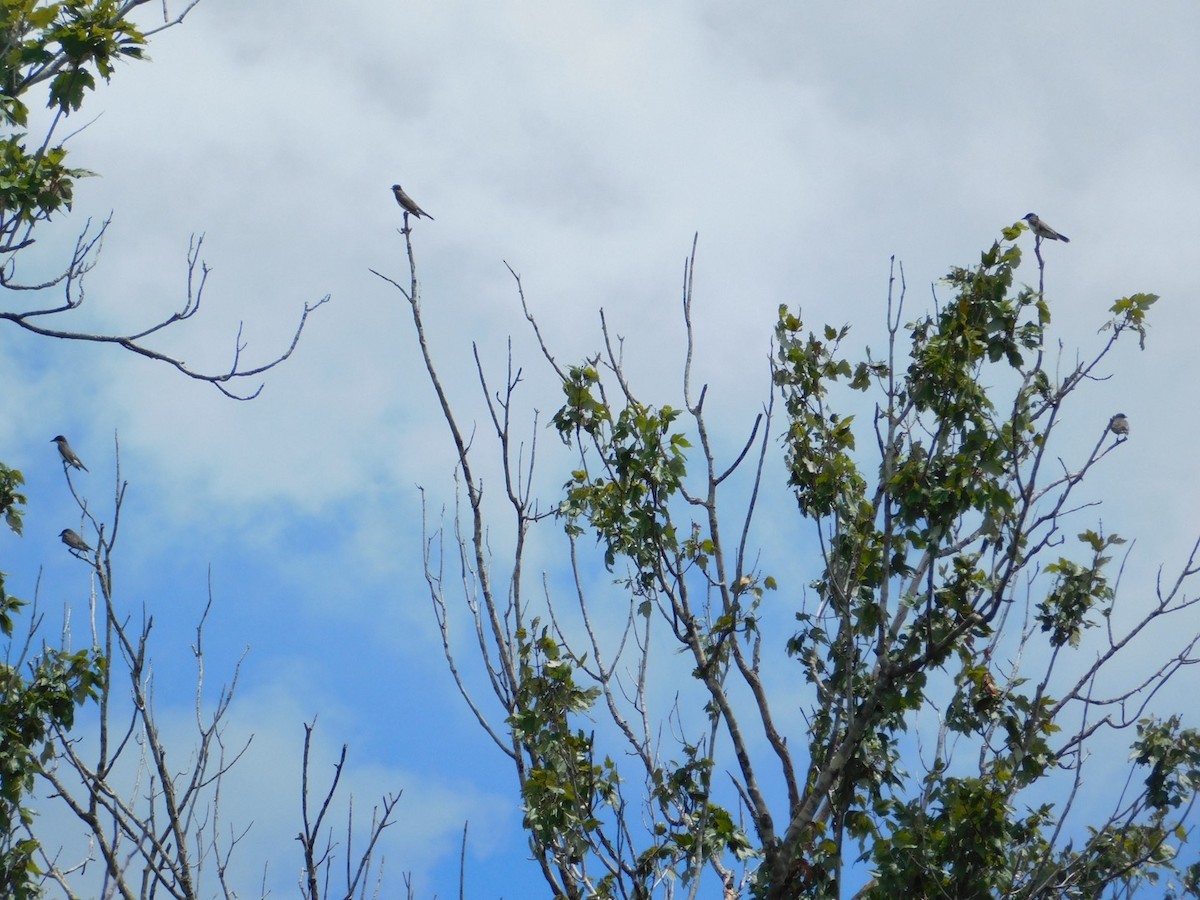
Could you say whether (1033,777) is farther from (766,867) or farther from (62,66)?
(62,66)

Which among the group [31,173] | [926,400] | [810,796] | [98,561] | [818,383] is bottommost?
[810,796]

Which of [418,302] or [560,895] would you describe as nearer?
[560,895]

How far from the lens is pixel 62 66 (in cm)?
619

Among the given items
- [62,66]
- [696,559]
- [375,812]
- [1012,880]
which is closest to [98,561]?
[375,812]

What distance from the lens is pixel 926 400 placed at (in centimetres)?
626

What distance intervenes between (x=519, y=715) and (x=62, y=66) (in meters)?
4.13

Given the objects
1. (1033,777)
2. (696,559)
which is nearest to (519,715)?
(696,559)

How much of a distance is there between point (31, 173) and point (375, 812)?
154 inches

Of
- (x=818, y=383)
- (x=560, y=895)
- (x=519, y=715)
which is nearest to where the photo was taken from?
(x=560, y=895)

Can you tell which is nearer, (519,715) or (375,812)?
(375,812)

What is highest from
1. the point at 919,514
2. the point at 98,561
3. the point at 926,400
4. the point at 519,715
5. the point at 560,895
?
the point at 926,400

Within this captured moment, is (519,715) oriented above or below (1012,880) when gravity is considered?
Answer: above

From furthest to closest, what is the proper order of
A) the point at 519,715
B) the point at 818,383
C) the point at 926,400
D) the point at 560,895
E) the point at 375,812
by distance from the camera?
the point at 818,383
the point at 926,400
the point at 519,715
the point at 560,895
the point at 375,812

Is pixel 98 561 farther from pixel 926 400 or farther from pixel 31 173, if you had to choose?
pixel 926 400
